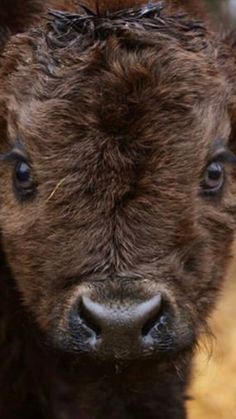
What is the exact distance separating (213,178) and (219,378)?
12.9 ft

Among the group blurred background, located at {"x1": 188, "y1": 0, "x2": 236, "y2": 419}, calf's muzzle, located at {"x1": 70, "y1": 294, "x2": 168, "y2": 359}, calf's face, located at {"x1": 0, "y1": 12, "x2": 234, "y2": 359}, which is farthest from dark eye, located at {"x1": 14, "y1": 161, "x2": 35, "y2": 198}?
blurred background, located at {"x1": 188, "y1": 0, "x2": 236, "y2": 419}

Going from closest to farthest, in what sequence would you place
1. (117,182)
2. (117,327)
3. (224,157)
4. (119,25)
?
(117,327) < (117,182) < (119,25) < (224,157)

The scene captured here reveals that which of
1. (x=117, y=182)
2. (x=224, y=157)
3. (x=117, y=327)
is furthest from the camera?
(x=224, y=157)

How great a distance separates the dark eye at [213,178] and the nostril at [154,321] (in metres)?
0.69

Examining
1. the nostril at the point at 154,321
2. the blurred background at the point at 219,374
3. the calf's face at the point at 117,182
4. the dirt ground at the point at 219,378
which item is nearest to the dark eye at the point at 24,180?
the calf's face at the point at 117,182

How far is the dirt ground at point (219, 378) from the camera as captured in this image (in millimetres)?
8625

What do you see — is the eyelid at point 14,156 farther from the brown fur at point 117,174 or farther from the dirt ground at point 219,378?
the dirt ground at point 219,378

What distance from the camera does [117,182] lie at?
5254 millimetres

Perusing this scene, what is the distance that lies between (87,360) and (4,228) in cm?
73

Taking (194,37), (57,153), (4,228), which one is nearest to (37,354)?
(4,228)

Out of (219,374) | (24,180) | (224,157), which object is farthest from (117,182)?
(219,374)

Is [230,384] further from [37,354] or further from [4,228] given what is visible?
[4,228]

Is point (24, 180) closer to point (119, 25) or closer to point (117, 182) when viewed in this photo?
point (117, 182)

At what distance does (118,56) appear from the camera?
5.48 metres
